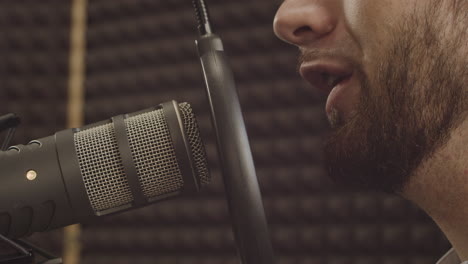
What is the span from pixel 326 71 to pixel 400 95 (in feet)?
0.32

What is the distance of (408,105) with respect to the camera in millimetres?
499

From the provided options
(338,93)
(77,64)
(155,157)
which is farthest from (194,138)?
(77,64)

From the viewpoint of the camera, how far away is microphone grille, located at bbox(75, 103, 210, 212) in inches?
16.8

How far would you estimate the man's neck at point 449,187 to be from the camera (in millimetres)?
497

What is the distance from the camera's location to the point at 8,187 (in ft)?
1.38

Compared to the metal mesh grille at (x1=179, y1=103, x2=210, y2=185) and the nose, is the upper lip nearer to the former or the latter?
the nose

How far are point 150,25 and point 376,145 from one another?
40.7 inches

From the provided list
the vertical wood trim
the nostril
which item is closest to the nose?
the nostril

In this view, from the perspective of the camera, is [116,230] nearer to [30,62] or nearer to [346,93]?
[30,62]

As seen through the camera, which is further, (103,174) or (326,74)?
(326,74)

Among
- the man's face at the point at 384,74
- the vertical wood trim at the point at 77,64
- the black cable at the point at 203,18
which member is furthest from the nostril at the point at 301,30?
the vertical wood trim at the point at 77,64

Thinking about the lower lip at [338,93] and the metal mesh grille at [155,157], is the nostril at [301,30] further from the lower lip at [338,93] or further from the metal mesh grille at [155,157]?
the metal mesh grille at [155,157]

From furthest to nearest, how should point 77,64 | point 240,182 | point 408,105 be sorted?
point 77,64 < point 408,105 < point 240,182

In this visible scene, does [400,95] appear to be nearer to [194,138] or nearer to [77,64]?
[194,138]
